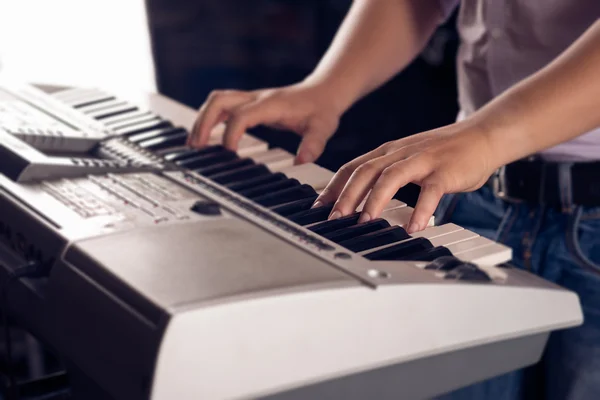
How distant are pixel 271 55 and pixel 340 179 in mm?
1179

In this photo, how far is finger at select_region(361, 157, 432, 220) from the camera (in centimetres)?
77

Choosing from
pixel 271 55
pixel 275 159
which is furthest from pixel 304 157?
pixel 271 55

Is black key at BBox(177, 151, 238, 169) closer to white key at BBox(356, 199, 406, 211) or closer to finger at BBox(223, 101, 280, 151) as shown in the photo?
finger at BBox(223, 101, 280, 151)

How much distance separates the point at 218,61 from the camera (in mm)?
2100

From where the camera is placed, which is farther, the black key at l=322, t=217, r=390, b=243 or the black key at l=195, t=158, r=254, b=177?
the black key at l=195, t=158, r=254, b=177

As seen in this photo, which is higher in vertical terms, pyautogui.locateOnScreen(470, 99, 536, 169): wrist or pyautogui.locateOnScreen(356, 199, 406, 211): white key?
pyautogui.locateOnScreen(470, 99, 536, 169): wrist

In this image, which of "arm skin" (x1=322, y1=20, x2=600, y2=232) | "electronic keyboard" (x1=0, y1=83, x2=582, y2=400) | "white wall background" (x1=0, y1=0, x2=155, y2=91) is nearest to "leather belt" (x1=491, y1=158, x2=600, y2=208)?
"arm skin" (x1=322, y1=20, x2=600, y2=232)

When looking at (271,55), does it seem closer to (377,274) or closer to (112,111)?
(112,111)

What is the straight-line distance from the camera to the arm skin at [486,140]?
31.0 inches

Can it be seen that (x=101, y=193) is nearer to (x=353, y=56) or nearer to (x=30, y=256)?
(x=30, y=256)

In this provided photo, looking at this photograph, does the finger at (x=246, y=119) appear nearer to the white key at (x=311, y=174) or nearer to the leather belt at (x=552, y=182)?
the white key at (x=311, y=174)

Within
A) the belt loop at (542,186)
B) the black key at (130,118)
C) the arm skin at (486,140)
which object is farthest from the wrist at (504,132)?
the black key at (130,118)

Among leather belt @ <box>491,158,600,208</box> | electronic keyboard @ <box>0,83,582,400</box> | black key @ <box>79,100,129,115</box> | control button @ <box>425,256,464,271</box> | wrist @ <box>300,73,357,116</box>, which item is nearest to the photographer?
electronic keyboard @ <box>0,83,582,400</box>

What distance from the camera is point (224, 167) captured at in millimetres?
1015
